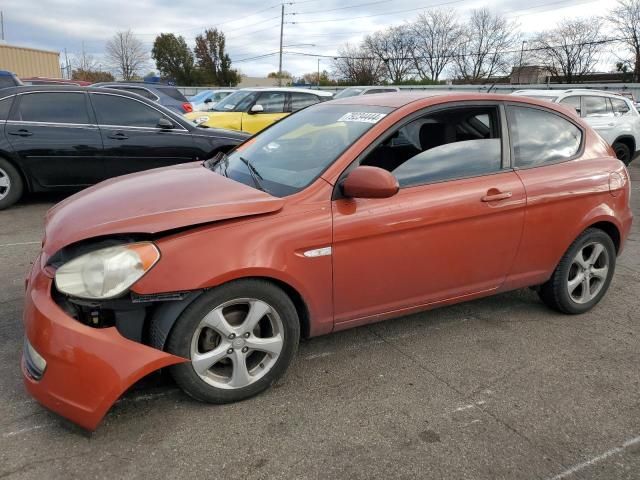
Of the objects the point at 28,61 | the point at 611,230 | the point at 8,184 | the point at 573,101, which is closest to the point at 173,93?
the point at 8,184

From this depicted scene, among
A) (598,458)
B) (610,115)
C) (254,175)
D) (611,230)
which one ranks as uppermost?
(610,115)

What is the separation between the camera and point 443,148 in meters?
3.30

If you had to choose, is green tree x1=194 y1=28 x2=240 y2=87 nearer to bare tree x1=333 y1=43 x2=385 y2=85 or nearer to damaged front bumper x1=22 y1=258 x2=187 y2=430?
bare tree x1=333 y1=43 x2=385 y2=85

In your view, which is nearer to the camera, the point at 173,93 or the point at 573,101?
the point at 573,101

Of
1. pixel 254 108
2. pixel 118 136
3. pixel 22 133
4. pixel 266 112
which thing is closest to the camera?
pixel 22 133

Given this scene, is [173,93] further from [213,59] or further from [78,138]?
[213,59]

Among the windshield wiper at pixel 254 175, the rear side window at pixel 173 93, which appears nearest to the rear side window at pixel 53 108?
the windshield wiper at pixel 254 175

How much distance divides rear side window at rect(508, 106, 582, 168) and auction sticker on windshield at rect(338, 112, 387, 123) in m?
0.99

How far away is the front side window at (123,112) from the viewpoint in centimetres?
704

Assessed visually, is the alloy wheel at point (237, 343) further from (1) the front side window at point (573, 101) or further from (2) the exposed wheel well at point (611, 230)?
(1) the front side window at point (573, 101)

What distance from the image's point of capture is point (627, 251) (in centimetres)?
564

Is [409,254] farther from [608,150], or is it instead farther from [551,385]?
[608,150]

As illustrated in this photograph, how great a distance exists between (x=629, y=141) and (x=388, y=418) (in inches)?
440

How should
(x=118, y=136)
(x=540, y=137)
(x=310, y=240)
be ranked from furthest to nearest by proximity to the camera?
(x=118, y=136)
(x=540, y=137)
(x=310, y=240)
